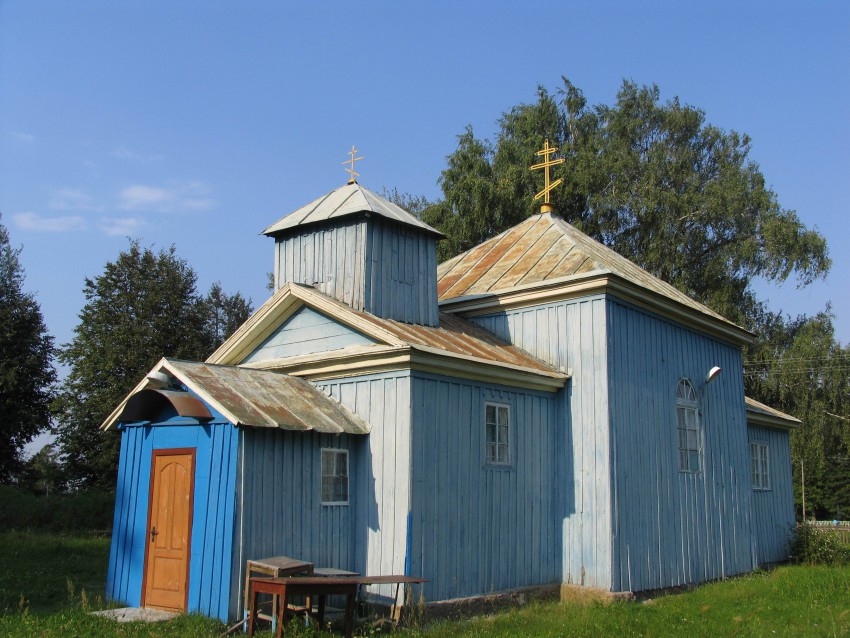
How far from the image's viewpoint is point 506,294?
1380cm

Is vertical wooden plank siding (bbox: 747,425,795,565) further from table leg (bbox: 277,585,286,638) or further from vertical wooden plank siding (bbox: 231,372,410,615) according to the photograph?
table leg (bbox: 277,585,286,638)

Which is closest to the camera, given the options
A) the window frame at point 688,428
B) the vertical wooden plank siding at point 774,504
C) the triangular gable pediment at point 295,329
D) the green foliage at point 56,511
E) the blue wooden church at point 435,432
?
the blue wooden church at point 435,432

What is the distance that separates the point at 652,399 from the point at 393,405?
193 inches

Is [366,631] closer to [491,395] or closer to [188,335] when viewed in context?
[491,395]

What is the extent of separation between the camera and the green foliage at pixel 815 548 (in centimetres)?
1741

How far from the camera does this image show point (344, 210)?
13.0 m

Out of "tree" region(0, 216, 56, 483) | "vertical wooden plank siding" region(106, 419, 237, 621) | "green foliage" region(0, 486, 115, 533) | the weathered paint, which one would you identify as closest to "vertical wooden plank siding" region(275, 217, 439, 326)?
the weathered paint

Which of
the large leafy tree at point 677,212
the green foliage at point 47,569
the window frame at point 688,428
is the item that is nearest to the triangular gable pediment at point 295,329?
the green foliage at point 47,569

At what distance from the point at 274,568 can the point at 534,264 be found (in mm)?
7556

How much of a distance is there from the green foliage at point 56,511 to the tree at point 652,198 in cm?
1492

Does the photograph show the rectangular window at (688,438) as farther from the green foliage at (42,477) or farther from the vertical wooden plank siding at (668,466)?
the green foliage at (42,477)

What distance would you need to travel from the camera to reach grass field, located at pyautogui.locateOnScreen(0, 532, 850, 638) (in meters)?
9.09

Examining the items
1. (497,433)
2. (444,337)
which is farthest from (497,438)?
(444,337)

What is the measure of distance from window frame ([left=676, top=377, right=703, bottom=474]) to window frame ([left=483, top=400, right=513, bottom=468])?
3.67 m
